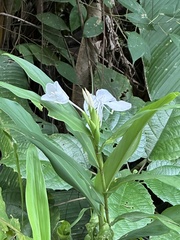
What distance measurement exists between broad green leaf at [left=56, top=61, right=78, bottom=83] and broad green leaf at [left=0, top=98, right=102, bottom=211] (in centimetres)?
52

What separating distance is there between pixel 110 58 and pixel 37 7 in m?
0.26

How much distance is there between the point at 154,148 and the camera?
0.79m

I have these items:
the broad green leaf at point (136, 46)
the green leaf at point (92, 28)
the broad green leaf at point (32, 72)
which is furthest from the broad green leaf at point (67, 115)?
the green leaf at point (92, 28)

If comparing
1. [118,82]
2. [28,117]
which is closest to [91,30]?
[118,82]

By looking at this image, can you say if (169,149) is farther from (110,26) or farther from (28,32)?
(28,32)

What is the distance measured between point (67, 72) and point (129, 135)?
0.63m

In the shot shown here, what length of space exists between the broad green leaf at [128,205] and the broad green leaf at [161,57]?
1.38 ft

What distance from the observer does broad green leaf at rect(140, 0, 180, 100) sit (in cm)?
106

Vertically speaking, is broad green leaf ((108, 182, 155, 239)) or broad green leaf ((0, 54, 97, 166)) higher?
broad green leaf ((0, 54, 97, 166))

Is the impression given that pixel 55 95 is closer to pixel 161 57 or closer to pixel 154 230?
pixel 154 230

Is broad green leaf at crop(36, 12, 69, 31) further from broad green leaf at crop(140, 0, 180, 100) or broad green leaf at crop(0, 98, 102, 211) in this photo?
broad green leaf at crop(0, 98, 102, 211)

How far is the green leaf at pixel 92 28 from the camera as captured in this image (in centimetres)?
99

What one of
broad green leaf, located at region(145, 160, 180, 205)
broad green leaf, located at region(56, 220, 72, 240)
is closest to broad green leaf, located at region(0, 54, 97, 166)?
broad green leaf, located at region(56, 220, 72, 240)

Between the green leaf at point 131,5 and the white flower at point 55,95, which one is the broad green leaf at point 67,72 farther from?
the white flower at point 55,95
